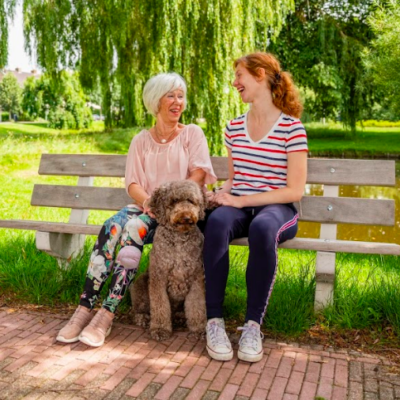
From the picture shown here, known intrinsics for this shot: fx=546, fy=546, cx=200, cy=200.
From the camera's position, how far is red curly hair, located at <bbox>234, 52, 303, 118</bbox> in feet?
11.6

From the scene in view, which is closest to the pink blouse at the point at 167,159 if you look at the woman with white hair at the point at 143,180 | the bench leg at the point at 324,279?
the woman with white hair at the point at 143,180

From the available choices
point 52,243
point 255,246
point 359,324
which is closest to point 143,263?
point 52,243

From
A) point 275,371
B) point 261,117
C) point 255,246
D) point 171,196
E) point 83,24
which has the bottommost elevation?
point 275,371

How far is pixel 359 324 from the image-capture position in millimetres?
3420

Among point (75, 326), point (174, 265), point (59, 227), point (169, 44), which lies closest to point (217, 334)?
point (174, 265)

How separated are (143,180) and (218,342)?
1271 millimetres

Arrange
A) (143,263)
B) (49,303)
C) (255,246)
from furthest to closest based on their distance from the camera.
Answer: (143,263) < (49,303) < (255,246)

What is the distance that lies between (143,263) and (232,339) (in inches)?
49.3

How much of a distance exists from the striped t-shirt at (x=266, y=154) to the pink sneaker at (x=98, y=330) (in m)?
1.16

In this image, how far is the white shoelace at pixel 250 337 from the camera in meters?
3.05

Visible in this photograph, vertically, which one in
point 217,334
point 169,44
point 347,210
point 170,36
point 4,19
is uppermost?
point 4,19

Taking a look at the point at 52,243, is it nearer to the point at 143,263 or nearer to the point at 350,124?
the point at 143,263

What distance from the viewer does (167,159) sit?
12.3 feet

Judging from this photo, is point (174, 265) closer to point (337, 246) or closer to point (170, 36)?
point (337, 246)
